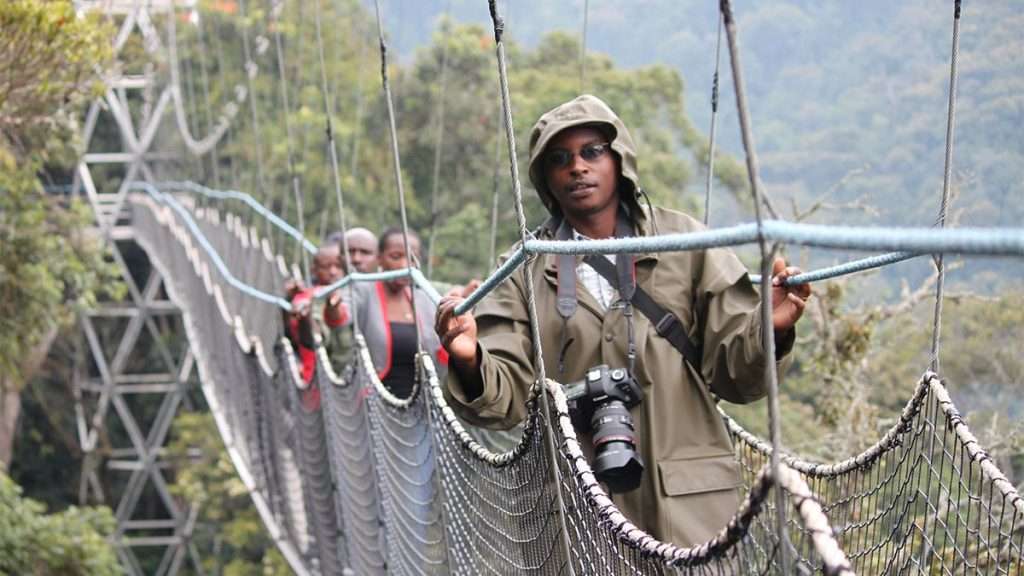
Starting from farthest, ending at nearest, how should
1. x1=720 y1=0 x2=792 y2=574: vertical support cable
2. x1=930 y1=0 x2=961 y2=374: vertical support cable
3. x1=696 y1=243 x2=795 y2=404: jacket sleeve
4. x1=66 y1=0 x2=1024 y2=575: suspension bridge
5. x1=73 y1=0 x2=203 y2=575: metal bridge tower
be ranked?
x1=73 y1=0 x2=203 y2=575: metal bridge tower
x1=696 y1=243 x2=795 y2=404: jacket sleeve
x1=930 y1=0 x2=961 y2=374: vertical support cable
x1=66 y1=0 x2=1024 y2=575: suspension bridge
x1=720 y1=0 x2=792 y2=574: vertical support cable

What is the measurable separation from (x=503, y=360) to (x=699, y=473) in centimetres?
29

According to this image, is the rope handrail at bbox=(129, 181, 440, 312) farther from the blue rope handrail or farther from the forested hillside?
the forested hillside

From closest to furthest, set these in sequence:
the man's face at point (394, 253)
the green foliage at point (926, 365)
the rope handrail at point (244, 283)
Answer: the rope handrail at point (244, 283) < the man's face at point (394, 253) < the green foliage at point (926, 365)

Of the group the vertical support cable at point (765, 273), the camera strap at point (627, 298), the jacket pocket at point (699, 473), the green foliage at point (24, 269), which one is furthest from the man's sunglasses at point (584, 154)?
the green foliage at point (24, 269)

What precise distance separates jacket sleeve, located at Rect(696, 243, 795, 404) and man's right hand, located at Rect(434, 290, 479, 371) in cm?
28

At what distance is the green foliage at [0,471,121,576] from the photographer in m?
6.57

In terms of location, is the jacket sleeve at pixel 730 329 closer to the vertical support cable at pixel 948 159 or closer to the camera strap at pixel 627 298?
the camera strap at pixel 627 298

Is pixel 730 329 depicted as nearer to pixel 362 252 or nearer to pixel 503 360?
pixel 503 360

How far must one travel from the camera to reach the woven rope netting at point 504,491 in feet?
5.51

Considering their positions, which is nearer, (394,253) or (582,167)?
(582,167)

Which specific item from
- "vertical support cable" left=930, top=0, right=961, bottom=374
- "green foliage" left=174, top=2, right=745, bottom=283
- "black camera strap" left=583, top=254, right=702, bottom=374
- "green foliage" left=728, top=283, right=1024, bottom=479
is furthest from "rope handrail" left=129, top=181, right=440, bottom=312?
"green foliage" left=728, top=283, right=1024, bottom=479

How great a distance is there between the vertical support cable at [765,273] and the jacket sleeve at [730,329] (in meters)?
0.80

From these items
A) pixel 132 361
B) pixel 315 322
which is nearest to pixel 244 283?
pixel 315 322

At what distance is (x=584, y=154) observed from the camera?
2.20m
